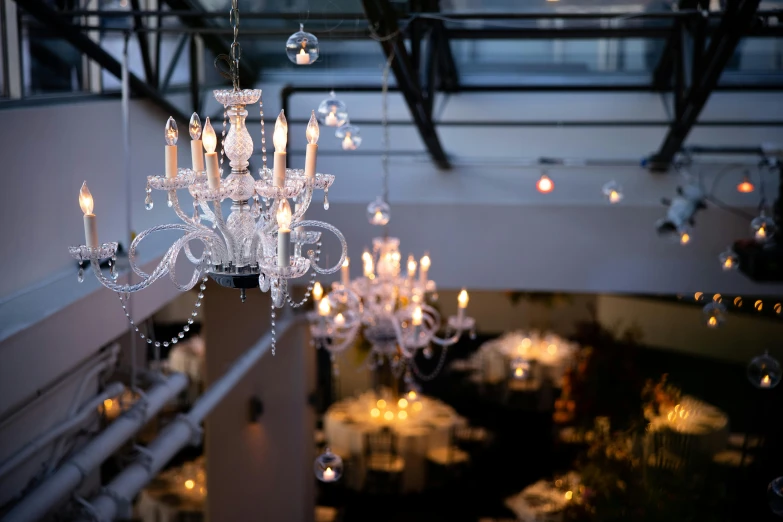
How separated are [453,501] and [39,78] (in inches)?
225

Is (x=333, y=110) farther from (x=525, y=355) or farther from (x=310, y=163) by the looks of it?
(x=525, y=355)

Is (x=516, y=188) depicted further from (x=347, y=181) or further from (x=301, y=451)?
(x=301, y=451)

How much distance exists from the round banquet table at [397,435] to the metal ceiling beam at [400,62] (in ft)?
10.3

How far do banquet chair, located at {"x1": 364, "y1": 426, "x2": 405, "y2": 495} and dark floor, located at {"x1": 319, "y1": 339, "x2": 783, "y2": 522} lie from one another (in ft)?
0.53

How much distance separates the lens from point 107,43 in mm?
6008

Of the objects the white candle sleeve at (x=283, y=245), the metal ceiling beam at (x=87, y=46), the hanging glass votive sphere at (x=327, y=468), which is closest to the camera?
the white candle sleeve at (x=283, y=245)

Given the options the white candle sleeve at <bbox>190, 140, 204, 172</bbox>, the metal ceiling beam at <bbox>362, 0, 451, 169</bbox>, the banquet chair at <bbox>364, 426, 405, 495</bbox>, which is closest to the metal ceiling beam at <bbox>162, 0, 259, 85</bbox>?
the metal ceiling beam at <bbox>362, 0, 451, 169</bbox>

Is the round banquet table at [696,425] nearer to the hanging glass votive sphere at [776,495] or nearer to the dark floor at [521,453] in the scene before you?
the dark floor at [521,453]

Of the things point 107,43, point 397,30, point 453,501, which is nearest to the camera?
point 397,30

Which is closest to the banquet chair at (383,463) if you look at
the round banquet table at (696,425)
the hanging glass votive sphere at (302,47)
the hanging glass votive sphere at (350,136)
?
the round banquet table at (696,425)

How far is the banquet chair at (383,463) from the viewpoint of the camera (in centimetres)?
889

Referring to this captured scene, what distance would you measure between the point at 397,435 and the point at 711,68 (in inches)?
197

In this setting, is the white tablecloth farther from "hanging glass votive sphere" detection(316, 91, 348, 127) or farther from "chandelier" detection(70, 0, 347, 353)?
"chandelier" detection(70, 0, 347, 353)

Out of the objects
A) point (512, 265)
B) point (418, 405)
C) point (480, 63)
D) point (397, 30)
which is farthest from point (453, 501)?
point (397, 30)
